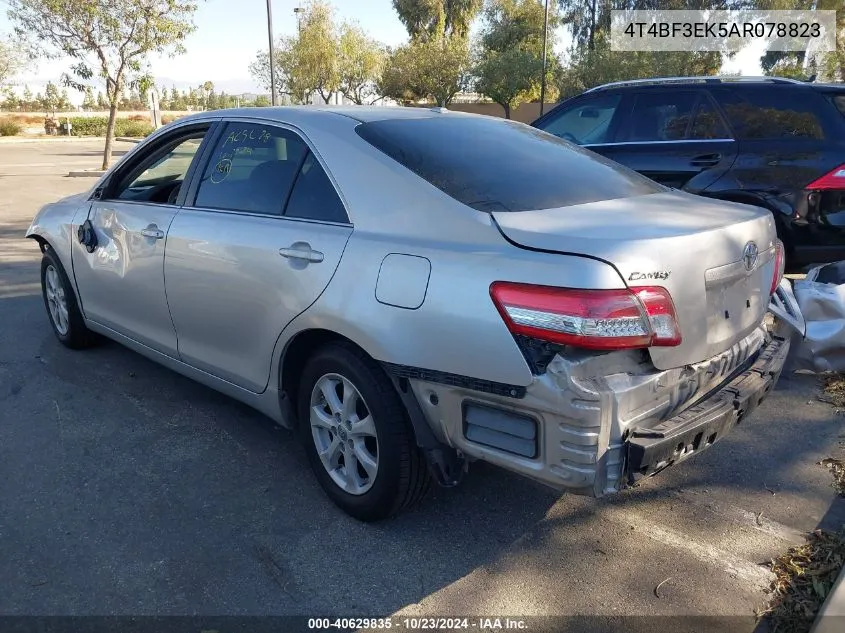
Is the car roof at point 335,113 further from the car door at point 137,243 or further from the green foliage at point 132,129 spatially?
the green foliage at point 132,129

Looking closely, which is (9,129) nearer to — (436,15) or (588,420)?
(436,15)

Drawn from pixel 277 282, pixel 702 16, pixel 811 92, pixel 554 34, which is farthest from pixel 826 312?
pixel 554 34

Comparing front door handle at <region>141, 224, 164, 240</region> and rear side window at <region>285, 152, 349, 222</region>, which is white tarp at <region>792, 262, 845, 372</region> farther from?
front door handle at <region>141, 224, 164, 240</region>

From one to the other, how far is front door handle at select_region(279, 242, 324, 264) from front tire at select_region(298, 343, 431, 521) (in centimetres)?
36

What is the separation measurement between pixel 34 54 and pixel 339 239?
1851cm

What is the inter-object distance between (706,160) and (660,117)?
664mm

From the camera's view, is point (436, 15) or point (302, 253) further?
point (436, 15)

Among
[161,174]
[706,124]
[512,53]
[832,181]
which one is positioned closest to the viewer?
[161,174]

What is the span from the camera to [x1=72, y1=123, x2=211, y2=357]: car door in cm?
382

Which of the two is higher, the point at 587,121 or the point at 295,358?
the point at 587,121

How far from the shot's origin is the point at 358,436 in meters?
2.88

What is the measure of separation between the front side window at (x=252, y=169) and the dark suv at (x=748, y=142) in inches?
147

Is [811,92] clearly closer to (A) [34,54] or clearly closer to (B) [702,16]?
(A) [34,54]

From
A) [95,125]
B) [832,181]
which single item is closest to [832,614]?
[832,181]
